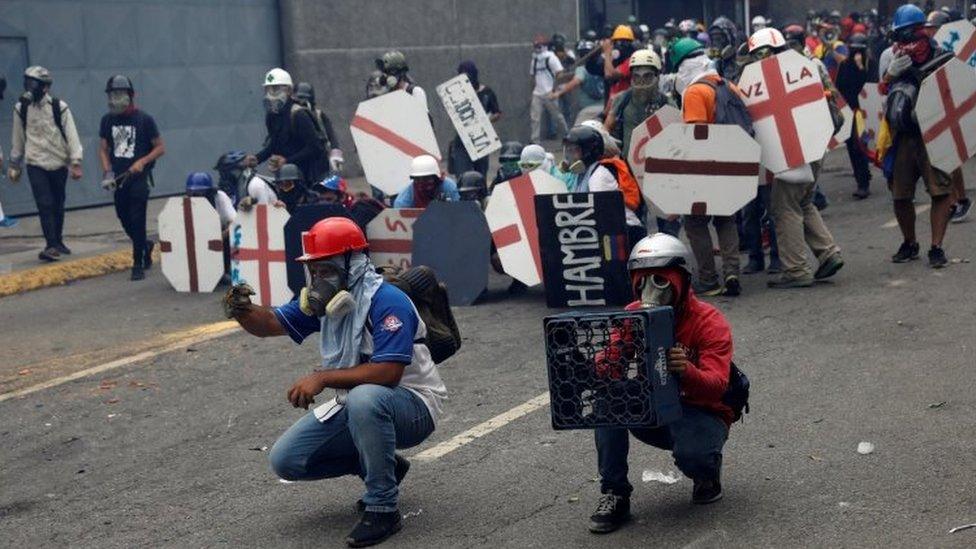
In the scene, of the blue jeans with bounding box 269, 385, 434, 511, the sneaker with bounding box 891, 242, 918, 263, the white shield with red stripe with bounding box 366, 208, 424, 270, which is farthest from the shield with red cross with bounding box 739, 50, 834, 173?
the blue jeans with bounding box 269, 385, 434, 511

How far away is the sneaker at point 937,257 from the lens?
1116 centimetres

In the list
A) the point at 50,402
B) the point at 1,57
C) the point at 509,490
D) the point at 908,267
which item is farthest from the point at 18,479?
the point at 1,57

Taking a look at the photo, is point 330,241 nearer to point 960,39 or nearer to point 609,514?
point 609,514

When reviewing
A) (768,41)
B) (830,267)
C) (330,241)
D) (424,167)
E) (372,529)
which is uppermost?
(768,41)

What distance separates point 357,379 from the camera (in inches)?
240

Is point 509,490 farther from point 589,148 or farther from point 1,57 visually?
point 1,57

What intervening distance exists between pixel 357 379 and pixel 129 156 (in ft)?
26.5

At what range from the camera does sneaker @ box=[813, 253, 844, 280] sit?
36.1 feet

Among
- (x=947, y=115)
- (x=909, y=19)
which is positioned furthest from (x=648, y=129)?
(x=947, y=115)

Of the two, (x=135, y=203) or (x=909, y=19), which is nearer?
(x=909, y=19)

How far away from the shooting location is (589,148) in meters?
10.7

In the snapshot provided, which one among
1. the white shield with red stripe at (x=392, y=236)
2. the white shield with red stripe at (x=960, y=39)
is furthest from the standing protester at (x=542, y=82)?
the white shield with red stripe at (x=392, y=236)

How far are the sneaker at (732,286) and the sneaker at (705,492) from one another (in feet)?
15.6

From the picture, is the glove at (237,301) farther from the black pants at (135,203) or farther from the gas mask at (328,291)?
the black pants at (135,203)
